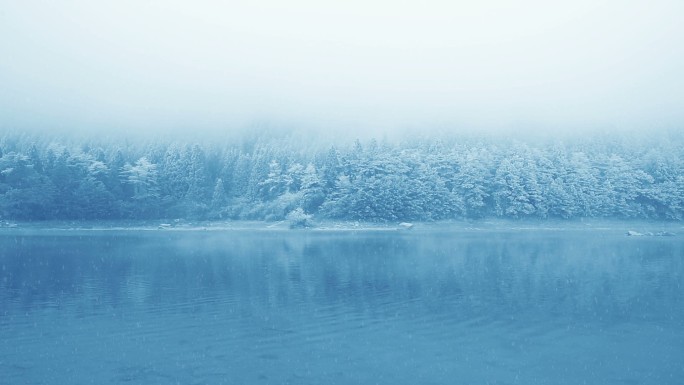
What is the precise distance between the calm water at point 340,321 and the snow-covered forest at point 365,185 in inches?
1906

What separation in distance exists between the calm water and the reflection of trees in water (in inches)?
6.0

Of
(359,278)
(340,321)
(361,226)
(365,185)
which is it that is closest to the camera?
(340,321)

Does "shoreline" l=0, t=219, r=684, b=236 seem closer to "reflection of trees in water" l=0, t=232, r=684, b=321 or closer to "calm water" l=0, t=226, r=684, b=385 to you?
"reflection of trees in water" l=0, t=232, r=684, b=321

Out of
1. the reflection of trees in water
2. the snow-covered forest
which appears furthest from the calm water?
the snow-covered forest

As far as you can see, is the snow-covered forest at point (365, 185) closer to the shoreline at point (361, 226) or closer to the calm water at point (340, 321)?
the shoreline at point (361, 226)

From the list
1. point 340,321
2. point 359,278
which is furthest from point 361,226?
point 340,321

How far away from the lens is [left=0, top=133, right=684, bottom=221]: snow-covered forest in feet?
297

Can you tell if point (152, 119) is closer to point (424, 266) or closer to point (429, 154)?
point (429, 154)

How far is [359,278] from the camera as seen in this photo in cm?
3459

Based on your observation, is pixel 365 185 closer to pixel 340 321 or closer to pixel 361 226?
pixel 361 226

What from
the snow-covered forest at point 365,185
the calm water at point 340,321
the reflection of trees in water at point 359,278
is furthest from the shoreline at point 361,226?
the calm water at point 340,321

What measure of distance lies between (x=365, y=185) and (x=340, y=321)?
67825 millimetres

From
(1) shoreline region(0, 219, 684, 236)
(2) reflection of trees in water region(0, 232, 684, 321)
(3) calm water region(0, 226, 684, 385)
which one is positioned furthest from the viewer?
(1) shoreline region(0, 219, 684, 236)

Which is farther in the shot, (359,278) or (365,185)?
(365,185)
